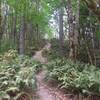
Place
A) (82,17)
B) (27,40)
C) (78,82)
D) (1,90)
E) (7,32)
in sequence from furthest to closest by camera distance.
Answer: (7,32) → (27,40) → (82,17) → (78,82) → (1,90)

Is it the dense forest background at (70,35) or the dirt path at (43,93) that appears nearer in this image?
the dirt path at (43,93)

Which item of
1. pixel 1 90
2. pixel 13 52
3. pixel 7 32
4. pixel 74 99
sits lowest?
pixel 74 99

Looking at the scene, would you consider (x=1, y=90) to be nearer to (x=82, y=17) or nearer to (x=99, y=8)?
(x=99, y=8)

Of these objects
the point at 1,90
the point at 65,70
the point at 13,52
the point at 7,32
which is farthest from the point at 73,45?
the point at 7,32

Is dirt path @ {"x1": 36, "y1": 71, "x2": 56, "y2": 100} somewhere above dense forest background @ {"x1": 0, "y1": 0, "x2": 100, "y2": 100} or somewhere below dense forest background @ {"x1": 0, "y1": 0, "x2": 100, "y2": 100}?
below

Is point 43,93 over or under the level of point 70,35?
under

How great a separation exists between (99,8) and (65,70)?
3.70m

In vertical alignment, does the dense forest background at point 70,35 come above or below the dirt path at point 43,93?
above

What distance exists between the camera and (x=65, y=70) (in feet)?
34.8

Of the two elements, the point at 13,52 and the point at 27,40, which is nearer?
the point at 13,52

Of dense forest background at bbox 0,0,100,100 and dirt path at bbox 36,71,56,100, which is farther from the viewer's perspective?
dense forest background at bbox 0,0,100,100

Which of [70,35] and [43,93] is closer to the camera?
[43,93]

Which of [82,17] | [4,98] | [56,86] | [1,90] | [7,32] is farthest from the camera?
[7,32]

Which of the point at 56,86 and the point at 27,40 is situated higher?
the point at 27,40
